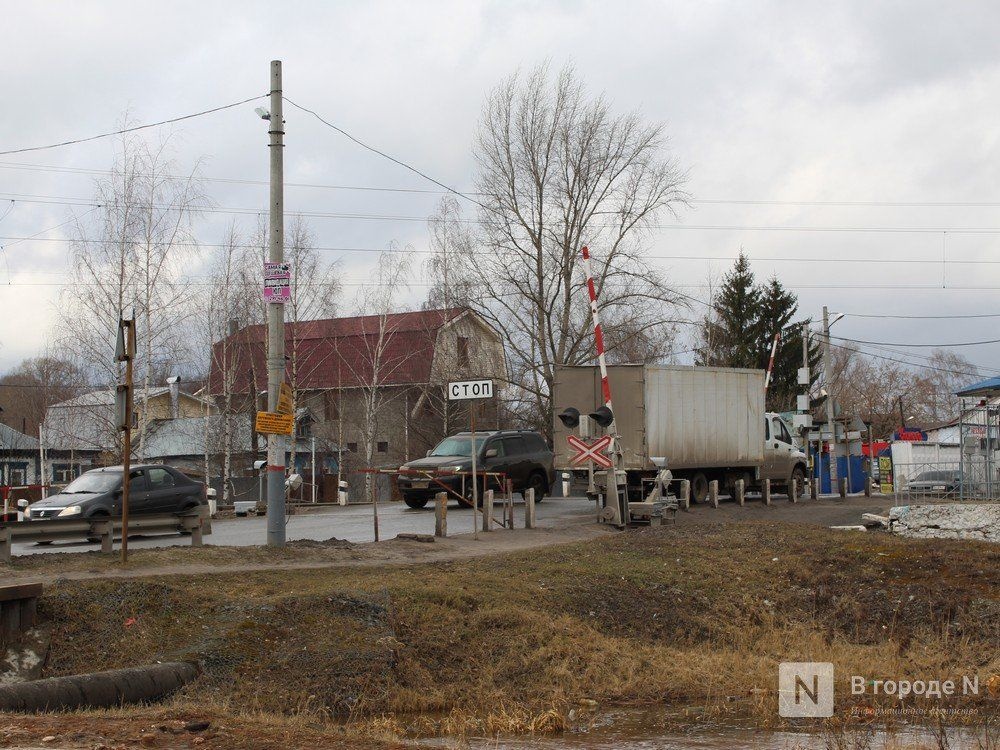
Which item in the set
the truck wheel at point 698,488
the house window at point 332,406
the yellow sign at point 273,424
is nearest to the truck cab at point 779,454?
the truck wheel at point 698,488

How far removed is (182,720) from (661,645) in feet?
20.9

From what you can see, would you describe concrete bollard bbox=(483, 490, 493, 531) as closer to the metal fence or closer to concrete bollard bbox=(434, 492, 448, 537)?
concrete bollard bbox=(434, 492, 448, 537)

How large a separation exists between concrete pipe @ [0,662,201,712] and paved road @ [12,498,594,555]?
7.82m

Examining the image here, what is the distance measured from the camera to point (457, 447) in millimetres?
27344

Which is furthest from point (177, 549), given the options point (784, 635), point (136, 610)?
point (784, 635)

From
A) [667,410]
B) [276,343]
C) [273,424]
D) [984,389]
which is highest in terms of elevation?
[276,343]

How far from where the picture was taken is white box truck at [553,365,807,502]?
1025 inches

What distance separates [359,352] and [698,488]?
25967 mm

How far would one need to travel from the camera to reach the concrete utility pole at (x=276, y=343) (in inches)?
635

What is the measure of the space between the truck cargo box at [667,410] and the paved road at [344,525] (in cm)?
220

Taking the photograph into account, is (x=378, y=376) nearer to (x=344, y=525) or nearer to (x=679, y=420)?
(x=679, y=420)

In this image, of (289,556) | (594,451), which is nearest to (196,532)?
(289,556)

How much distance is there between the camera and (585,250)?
21.3 meters

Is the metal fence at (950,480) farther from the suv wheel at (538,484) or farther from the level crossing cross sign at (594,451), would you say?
the suv wheel at (538,484)
